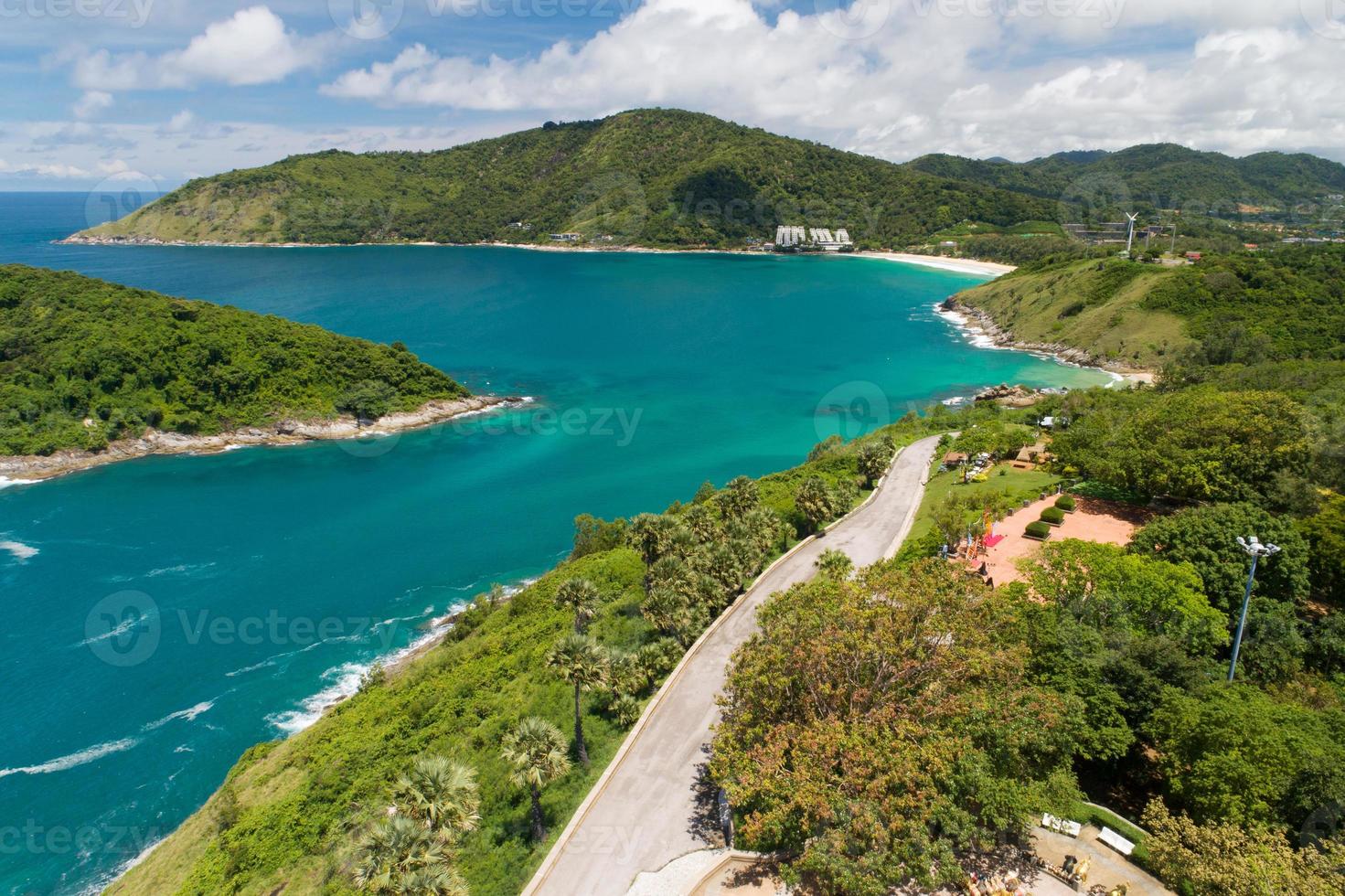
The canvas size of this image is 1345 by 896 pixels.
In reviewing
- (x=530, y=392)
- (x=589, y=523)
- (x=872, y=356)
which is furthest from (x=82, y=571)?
(x=872, y=356)

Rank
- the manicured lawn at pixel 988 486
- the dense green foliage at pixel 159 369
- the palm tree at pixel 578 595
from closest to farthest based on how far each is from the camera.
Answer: the palm tree at pixel 578 595
the manicured lawn at pixel 988 486
the dense green foliage at pixel 159 369

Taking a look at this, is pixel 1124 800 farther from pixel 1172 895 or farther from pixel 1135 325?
pixel 1135 325

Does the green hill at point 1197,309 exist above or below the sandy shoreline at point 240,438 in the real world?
above

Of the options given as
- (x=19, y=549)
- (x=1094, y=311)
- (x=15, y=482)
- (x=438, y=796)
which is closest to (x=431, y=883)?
(x=438, y=796)

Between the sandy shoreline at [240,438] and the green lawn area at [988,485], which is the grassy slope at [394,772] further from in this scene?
the sandy shoreline at [240,438]

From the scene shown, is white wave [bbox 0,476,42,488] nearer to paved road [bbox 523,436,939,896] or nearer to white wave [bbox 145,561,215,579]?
white wave [bbox 145,561,215,579]

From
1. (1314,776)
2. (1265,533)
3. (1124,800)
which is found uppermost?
(1265,533)

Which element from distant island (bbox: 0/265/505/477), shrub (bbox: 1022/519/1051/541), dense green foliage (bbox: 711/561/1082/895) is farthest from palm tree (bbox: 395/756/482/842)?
distant island (bbox: 0/265/505/477)

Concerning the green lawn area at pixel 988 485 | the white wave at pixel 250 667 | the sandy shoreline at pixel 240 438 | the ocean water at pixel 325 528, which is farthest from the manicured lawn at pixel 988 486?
the sandy shoreline at pixel 240 438
